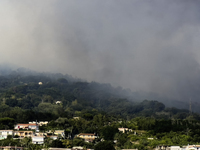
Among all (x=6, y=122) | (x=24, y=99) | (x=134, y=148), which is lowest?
(x=134, y=148)

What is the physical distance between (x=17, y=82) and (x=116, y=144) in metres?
145

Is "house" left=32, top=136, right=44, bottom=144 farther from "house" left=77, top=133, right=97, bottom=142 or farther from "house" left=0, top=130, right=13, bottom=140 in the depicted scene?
"house" left=77, top=133, right=97, bottom=142

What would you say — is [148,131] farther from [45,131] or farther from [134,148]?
[45,131]

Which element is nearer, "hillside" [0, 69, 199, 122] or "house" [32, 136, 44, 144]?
"house" [32, 136, 44, 144]

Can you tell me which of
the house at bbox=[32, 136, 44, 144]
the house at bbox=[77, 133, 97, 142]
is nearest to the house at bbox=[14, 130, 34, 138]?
the house at bbox=[32, 136, 44, 144]

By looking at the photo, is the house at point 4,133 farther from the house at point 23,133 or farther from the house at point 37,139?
the house at point 37,139

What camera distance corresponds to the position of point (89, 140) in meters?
65.8

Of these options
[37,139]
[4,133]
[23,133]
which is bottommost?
[37,139]

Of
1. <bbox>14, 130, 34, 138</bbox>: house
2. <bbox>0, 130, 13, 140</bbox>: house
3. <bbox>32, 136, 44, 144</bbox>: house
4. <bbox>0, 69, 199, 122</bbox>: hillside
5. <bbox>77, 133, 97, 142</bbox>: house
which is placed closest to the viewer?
<bbox>32, 136, 44, 144</bbox>: house

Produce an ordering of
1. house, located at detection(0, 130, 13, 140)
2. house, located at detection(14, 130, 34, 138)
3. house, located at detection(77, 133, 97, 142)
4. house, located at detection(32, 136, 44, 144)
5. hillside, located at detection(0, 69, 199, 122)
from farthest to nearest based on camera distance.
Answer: hillside, located at detection(0, 69, 199, 122), house, located at detection(77, 133, 97, 142), house, located at detection(14, 130, 34, 138), house, located at detection(0, 130, 13, 140), house, located at detection(32, 136, 44, 144)

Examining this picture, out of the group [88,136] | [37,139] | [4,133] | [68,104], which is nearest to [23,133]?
[4,133]

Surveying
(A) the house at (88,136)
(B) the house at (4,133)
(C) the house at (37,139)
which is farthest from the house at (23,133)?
(A) the house at (88,136)

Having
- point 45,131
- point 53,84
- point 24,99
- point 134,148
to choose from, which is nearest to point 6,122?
point 45,131

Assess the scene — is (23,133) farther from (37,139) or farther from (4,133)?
(37,139)
